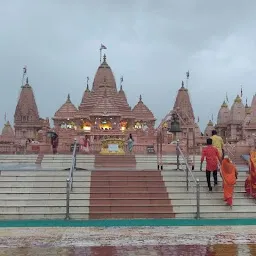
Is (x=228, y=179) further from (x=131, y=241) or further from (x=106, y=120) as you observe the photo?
(x=106, y=120)

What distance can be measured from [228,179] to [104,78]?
155 ft

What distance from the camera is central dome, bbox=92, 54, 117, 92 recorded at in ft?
190

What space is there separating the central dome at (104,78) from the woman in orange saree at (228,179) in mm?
44892

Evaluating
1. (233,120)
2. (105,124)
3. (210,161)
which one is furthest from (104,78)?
(210,161)

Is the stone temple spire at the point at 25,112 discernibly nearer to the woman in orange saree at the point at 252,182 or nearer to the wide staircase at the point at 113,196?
the wide staircase at the point at 113,196

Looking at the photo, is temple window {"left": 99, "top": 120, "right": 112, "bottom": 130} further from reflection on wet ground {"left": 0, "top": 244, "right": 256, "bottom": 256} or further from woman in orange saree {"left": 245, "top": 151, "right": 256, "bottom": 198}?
reflection on wet ground {"left": 0, "top": 244, "right": 256, "bottom": 256}

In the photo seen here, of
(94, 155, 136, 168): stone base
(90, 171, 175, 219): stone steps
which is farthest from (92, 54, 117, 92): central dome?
(90, 171, 175, 219): stone steps

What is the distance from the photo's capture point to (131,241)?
8742 mm

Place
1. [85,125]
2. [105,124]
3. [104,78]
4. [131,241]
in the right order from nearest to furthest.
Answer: [131,241] < [105,124] < [85,125] < [104,78]

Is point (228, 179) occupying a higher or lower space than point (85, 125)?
lower

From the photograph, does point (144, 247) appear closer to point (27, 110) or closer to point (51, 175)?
point (51, 175)

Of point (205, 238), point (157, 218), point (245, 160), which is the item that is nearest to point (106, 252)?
point (205, 238)

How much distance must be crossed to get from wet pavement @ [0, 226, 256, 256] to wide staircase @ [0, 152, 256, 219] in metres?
1.37

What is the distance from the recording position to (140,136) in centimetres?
4434
